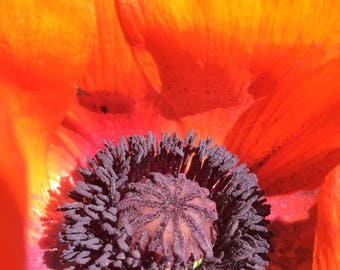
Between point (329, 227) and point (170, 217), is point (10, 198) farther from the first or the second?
point (329, 227)

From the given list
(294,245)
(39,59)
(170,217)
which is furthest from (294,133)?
(39,59)

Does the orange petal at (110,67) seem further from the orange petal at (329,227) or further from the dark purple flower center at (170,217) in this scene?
the orange petal at (329,227)

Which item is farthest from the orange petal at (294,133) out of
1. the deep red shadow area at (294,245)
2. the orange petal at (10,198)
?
the orange petal at (10,198)

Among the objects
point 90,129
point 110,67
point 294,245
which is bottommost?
point 294,245

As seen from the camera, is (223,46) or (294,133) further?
(294,133)

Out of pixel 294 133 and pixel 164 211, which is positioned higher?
pixel 294 133
